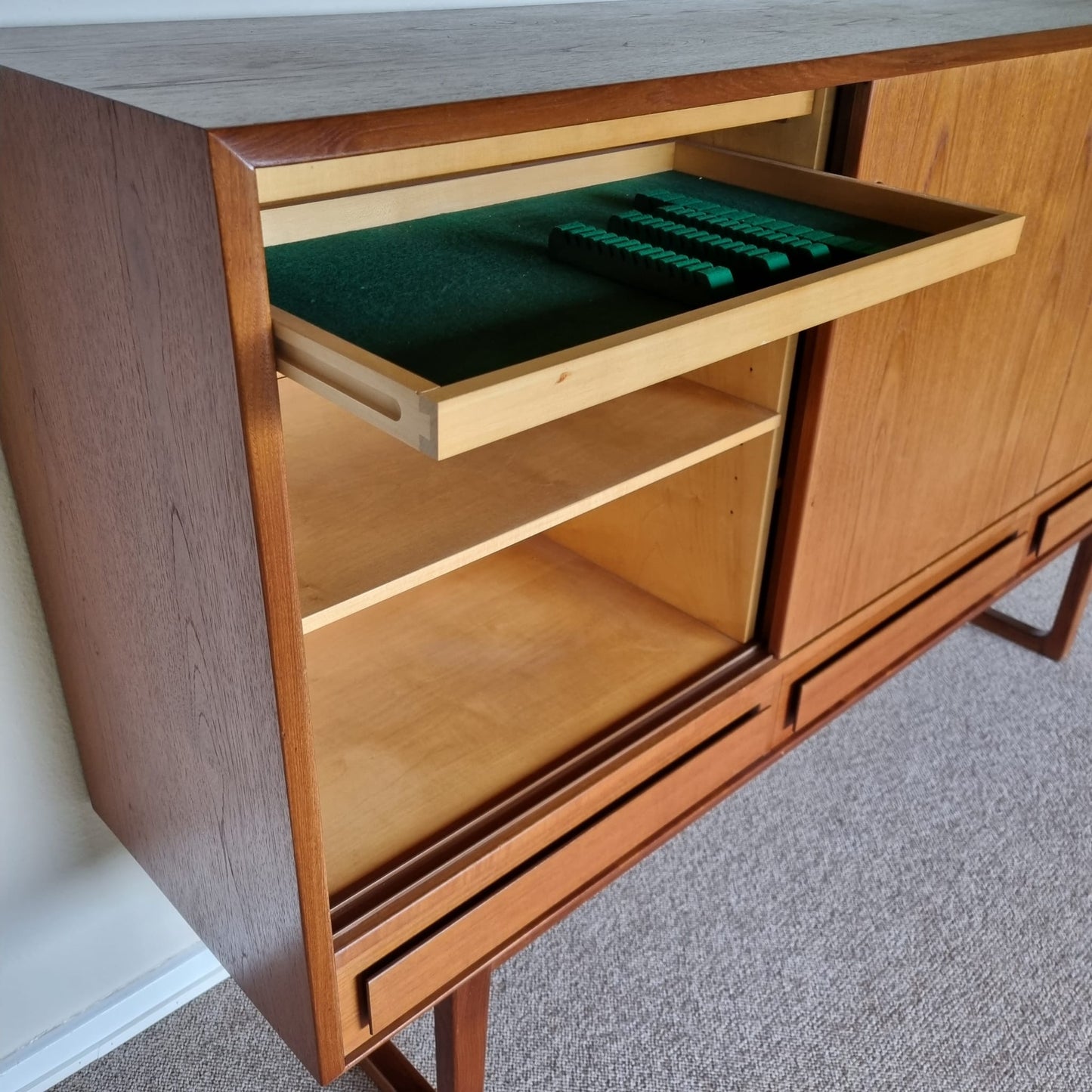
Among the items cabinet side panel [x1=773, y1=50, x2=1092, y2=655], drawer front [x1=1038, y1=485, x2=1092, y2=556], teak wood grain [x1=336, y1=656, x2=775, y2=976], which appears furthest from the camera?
drawer front [x1=1038, y1=485, x2=1092, y2=556]

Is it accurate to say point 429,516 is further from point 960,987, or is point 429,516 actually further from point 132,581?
point 960,987

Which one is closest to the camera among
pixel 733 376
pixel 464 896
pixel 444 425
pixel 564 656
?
pixel 444 425

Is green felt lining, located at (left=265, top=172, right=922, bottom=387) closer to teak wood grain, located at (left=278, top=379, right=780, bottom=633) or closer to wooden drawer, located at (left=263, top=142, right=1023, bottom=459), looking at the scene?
wooden drawer, located at (left=263, top=142, right=1023, bottom=459)

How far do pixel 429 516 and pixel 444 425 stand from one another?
289 mm

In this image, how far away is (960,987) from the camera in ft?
4.25

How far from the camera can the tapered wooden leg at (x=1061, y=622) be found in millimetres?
1753

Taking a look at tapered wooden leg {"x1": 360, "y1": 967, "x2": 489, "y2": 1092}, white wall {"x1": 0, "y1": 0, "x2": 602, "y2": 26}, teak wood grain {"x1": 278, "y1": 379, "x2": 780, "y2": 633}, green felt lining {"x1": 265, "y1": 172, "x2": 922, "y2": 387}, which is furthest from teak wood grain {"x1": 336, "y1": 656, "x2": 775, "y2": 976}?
white wall {"x1": 0, "y1": 0, "x2": 602, "y2": 26}

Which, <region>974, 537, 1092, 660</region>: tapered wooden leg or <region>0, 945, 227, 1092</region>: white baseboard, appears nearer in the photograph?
<region>0, 945, 227, 1092</region>: white baseboard

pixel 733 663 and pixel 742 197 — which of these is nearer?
pixel 742 197

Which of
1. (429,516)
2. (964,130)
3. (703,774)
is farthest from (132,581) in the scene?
(964,130)

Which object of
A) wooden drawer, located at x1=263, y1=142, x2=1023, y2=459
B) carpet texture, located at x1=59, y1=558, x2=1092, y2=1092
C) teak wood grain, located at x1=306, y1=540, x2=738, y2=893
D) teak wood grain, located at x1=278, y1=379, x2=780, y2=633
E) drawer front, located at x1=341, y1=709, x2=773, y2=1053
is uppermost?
wooden drawer, located at x1=263, y1=142, x2=1023, y2=459

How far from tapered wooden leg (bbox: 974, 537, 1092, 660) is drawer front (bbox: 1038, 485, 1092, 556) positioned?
276 mm

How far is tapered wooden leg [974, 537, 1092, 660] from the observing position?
175 centimetres

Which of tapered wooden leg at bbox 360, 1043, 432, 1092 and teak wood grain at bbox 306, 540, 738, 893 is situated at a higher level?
teak wood grain at bbox 306, 540, 738, 893
